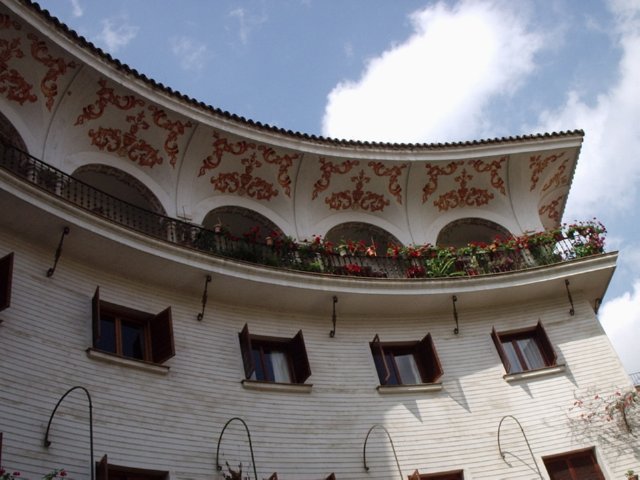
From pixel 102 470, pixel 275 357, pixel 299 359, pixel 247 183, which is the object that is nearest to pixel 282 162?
pixel 247 183

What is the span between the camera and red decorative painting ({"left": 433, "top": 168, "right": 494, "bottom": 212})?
64.4 feet

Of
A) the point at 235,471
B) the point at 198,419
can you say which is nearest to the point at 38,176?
the point at 198,419

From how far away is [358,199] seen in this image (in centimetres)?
1917

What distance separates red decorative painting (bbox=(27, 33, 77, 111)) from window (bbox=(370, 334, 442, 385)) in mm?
8888

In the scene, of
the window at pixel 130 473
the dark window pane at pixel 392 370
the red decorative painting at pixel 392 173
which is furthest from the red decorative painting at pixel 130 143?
the window at pixel 130 473

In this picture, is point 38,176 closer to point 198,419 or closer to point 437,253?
point 198,419

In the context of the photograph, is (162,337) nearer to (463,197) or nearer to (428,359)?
(428,359)

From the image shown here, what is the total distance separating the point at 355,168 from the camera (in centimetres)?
1878

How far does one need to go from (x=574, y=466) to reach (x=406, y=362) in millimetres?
4108

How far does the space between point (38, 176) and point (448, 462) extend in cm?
993

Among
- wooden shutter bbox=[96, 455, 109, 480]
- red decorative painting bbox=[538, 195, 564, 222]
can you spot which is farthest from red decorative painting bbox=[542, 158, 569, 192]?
wooden shutter bbox=[96, 455, 109, 480]

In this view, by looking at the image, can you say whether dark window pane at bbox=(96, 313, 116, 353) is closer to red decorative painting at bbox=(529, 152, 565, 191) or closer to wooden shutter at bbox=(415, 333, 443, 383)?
wooden shutter at bbox=(415, 333, 443, 383)

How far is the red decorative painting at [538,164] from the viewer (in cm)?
1983

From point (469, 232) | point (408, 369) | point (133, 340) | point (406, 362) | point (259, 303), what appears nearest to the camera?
point (133, 340)
